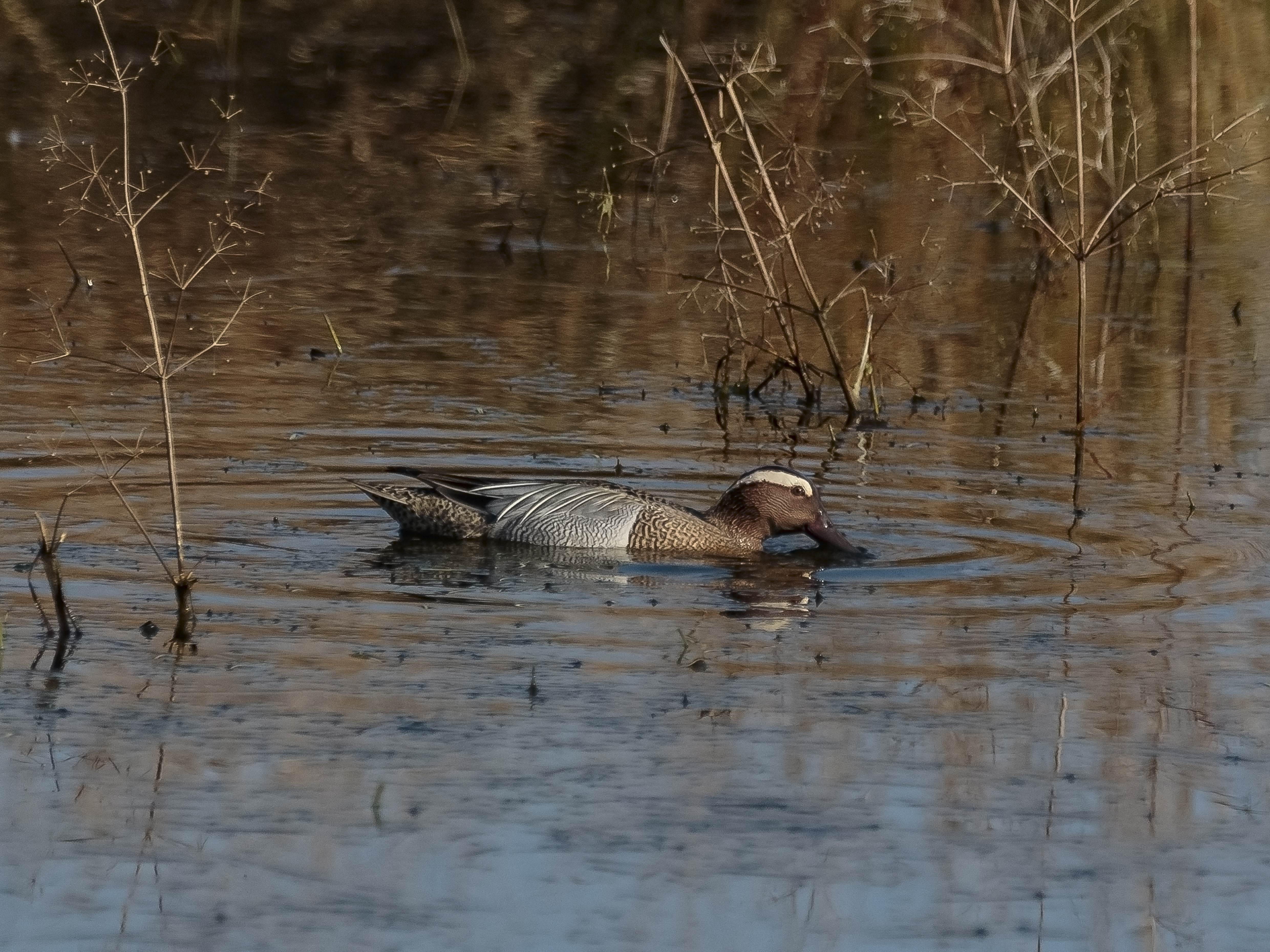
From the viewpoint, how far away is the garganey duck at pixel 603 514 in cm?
1019

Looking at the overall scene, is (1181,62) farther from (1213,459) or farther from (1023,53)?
(1213,459)

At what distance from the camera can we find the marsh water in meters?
5.77

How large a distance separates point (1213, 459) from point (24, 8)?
1884 centimetres

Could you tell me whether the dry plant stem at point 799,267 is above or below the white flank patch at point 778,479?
above

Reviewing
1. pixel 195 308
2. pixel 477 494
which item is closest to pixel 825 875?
pixel 477 494

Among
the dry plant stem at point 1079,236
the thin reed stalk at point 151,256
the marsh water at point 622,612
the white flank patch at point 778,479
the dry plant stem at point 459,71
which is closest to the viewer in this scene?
the marsh water at point 622,612

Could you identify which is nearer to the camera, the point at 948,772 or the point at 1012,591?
the point at 948,772

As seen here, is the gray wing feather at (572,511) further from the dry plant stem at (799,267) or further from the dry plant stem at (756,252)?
the dry plant stem at (799,267)

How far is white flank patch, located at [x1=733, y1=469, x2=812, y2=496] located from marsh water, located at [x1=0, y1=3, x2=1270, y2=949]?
0.37 metres

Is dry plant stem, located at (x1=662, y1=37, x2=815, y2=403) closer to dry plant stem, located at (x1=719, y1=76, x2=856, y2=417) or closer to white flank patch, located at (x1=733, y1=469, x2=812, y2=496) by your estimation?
dry plant stem, located at (x1=719, y1=76, x2=856, y2=417)

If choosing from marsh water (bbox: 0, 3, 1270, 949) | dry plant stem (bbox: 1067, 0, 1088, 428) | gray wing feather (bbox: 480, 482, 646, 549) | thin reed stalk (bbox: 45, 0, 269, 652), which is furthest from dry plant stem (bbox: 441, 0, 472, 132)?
gray wing feather (bbox: 480, 482, 646, 549)

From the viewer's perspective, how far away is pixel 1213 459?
39.5 feet

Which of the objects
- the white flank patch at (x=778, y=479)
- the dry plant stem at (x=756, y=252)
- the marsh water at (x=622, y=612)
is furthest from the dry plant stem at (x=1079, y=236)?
the white flank patch at (x=778, y=479)

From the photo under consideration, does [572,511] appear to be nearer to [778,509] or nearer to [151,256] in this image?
[778,509]
